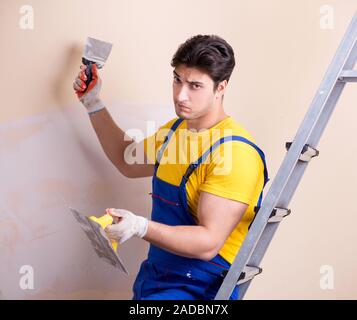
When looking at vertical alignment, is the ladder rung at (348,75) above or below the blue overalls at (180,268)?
above

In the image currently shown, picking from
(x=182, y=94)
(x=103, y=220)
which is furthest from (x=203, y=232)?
(x=182, y=94)

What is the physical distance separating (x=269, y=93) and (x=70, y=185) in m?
0.79

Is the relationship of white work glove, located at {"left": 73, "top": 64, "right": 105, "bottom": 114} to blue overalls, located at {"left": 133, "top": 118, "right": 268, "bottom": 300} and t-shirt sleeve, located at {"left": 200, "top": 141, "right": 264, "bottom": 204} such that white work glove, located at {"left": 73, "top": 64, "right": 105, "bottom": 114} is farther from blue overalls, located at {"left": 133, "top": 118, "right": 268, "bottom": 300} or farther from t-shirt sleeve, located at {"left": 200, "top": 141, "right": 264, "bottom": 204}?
t-shirt sleeve, located at {"left": 200, "top": 141, "right": 264, "bottom": 204}

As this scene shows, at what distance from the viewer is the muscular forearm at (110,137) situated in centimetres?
209

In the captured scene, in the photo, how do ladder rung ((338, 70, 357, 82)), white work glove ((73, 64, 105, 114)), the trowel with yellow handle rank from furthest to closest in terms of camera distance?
1. white work glove ((73, 64, 105, 114))
2. ladder rung ((338, 70, 357, 82))
3. the trowel with yellow handle

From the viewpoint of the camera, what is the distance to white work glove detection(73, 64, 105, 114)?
201 centimetres

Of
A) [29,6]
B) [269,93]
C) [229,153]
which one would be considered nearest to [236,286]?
[229,153]

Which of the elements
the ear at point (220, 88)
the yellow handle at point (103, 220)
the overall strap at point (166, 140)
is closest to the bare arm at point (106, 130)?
the overall strap at point (166, 140)

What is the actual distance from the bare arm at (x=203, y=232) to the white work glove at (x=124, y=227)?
0.03 meters

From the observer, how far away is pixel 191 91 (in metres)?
1.88

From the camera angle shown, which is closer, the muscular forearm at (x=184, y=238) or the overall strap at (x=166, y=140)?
the muscular forearm at (x=184, y=238)

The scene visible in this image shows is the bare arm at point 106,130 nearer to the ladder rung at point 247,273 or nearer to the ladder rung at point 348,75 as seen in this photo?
the ladder rung at point 247,273

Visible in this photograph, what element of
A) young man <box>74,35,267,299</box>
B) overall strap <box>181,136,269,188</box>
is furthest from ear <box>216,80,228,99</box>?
overall strap <box>181,136,269,188</box>

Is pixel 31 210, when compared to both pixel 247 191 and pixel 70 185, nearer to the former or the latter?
pixel 70 185
